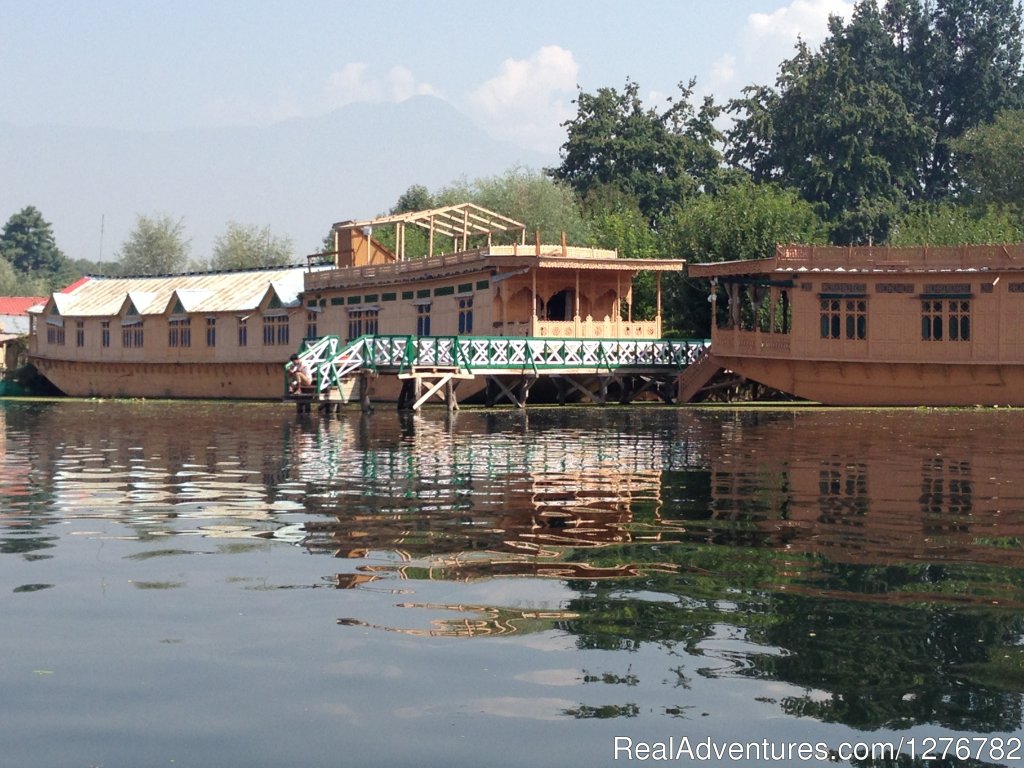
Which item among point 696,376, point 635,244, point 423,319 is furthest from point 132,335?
point 696,376

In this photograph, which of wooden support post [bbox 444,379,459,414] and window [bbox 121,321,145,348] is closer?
wooden support post [bbox 444,379,459,414]

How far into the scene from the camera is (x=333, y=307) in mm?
56000

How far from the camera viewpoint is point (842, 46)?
3595 inches

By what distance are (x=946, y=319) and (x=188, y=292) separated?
33.8 m

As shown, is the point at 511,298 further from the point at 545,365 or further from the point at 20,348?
the point at 20,348

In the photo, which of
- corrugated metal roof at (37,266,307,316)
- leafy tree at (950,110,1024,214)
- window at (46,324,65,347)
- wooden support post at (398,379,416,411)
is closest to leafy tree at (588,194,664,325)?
wooden support post at (398,379,416,411)

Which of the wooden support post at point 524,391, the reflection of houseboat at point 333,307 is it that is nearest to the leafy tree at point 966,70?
the reflection of houseboat at point 333,307

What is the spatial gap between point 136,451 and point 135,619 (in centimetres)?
1661

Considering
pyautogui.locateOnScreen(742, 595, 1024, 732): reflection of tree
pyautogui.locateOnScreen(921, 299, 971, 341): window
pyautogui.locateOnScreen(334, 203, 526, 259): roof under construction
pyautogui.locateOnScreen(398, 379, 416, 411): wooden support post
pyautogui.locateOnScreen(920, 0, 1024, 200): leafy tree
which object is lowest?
pyautogui.locateOnScreen(742, 595, 1024, 732): reflection of tree

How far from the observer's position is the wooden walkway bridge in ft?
138

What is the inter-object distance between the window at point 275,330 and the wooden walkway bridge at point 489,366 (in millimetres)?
11879

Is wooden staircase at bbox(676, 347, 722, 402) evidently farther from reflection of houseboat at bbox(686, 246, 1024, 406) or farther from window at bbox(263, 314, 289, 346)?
window at bbox(263, 314, 289, 346)

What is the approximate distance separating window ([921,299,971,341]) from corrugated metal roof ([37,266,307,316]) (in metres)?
26.4

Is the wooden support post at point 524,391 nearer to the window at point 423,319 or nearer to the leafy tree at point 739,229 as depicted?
the window at point 423,319
